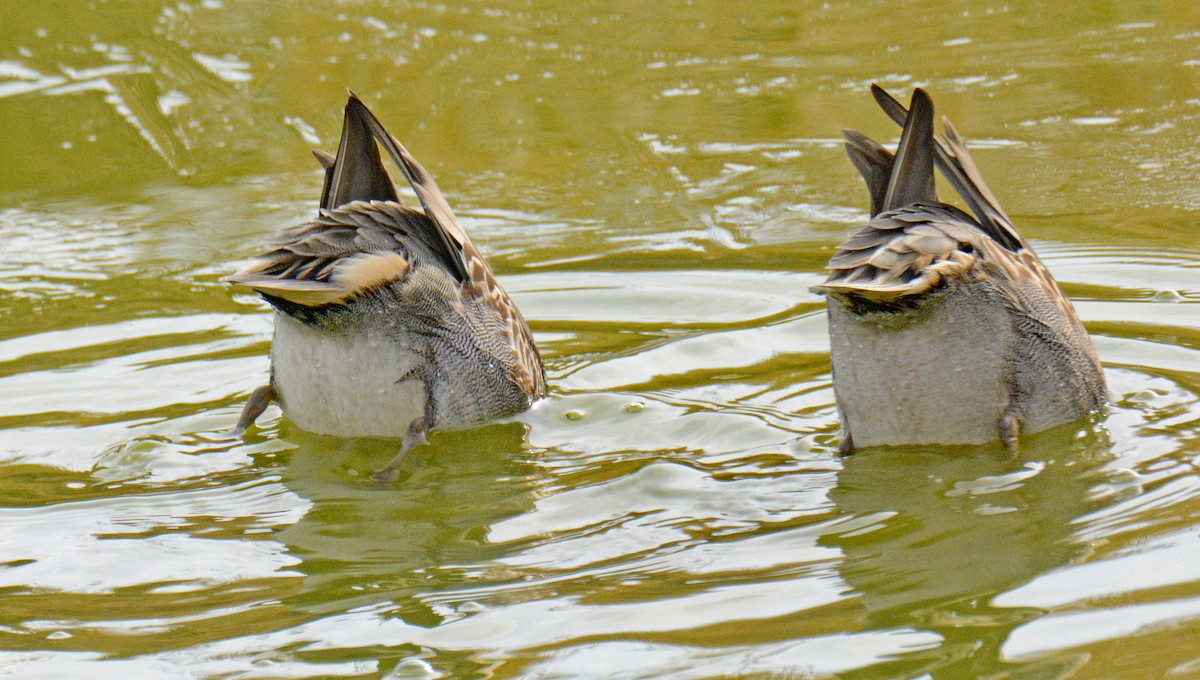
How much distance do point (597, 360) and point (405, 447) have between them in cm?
139

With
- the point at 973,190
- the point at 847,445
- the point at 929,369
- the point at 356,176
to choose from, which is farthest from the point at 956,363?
the point at 356,176

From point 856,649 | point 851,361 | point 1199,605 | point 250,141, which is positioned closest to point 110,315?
point 250,141

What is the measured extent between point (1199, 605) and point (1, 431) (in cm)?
461

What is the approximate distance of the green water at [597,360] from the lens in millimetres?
3861

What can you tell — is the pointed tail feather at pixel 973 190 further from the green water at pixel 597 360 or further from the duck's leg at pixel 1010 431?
the green water at pixel 597 360

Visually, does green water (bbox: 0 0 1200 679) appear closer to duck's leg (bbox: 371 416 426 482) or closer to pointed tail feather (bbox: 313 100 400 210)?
duck's leg (bbox: 371 416 426 482)

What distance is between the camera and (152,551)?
4645 millimetres

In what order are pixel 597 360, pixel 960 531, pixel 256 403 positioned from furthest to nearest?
pixel 597 360
pixel 256 403
pixel 960 531

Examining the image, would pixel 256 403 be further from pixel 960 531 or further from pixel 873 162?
pixel 960 531

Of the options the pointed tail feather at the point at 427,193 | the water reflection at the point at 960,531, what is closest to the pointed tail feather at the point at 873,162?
the water reflection at the point at 960,531

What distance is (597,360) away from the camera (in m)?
6.73

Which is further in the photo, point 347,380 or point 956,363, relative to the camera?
point 347,380

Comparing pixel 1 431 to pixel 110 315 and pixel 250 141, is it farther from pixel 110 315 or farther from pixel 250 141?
pixel 250 141

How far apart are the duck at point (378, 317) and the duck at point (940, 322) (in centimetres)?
151
